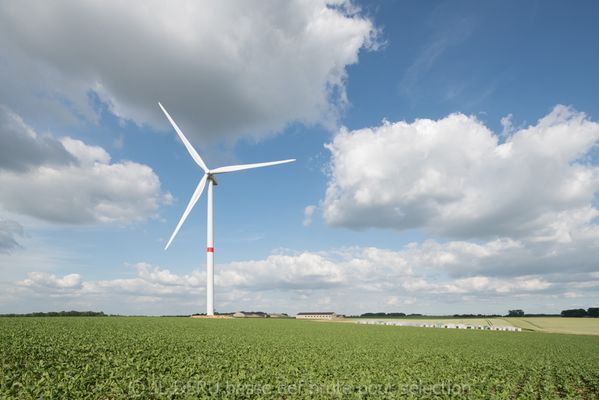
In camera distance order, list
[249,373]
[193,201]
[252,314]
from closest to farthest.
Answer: [249,373]
[193,201]
[252,314]

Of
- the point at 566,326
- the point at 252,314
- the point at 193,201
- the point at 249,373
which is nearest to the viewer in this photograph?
the point at 249,373

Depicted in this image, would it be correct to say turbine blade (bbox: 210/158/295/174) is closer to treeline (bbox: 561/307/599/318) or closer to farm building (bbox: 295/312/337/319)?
farm building (bbox: 295/312/337/319)

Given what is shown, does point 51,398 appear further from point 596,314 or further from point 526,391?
point 596,314

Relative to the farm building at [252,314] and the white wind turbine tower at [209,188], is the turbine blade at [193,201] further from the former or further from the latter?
the farm building at [252,314]

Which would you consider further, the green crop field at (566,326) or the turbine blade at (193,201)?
the green crop field at (566,326)

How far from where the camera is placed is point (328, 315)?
566 ft

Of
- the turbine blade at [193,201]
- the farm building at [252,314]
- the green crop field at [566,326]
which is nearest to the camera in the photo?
the turbine blade at [193,201]

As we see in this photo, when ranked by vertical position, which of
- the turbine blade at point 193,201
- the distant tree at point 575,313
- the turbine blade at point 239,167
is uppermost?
the turbine blade at point 239,167

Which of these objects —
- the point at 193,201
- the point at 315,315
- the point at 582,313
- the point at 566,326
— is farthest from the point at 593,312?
the point at 193,201

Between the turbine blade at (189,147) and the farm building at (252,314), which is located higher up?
the turbine blade at (189,147)

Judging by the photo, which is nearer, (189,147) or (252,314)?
(189,147)

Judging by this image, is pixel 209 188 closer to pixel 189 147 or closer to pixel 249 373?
pixel 189 147

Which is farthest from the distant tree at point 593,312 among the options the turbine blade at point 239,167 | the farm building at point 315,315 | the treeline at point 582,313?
the turbine blade at point 239,167

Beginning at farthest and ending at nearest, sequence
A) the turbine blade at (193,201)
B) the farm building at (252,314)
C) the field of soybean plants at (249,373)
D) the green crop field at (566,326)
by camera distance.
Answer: the farm building at (252,314) → the green crop field at (566,326) → the turbine blade at (193,201) → the field of soybean plants at (249,373)
